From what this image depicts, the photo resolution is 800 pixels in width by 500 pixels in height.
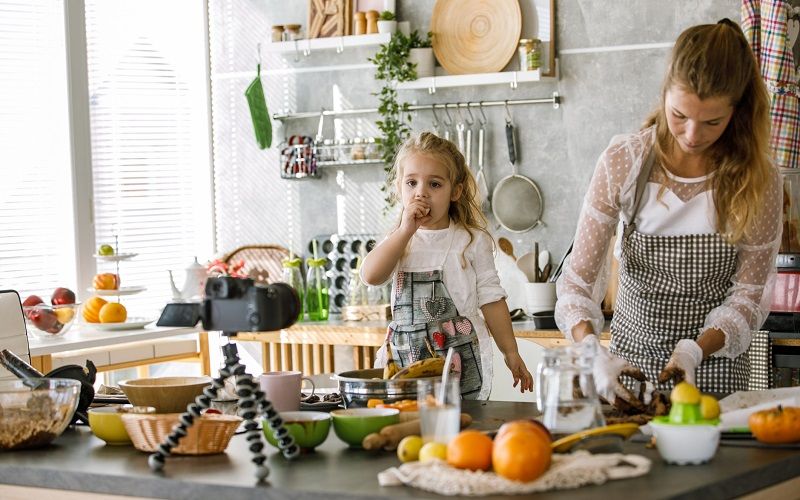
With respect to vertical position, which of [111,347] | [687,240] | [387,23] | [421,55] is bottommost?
[111,347]

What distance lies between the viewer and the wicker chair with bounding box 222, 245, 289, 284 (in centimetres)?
552

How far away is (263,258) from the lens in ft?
18.3

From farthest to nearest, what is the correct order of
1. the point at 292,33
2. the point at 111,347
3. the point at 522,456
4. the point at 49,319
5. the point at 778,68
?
the point at 292,33, the point at 111,347, the point at 49,319, the point at 778,68, the point at 522,456

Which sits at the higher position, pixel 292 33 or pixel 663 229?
pixel 292 33

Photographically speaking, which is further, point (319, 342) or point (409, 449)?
point (319, 342)

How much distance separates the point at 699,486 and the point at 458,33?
3.53m

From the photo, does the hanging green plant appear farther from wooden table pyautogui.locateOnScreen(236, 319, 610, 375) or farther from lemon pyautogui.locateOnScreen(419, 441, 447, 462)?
lemon pyautogui.locateOnScreen(419, 441, 447, 462)

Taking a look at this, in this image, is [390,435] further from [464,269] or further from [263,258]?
[263,258]

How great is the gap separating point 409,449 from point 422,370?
1.88 feet

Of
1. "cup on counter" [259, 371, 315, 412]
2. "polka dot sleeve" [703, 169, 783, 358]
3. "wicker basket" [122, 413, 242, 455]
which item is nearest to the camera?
"wicker basket" [122, 413, 242, 455]

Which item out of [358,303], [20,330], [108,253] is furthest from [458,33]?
[20,330]

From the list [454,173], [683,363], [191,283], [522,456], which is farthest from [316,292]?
[522,456]

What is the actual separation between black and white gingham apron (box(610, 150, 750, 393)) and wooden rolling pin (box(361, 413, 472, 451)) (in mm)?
818

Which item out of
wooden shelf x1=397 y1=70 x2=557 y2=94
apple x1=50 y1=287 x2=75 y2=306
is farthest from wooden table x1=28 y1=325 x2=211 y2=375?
wooden shelf x1=397 y1=70 x2=557 y2=94
